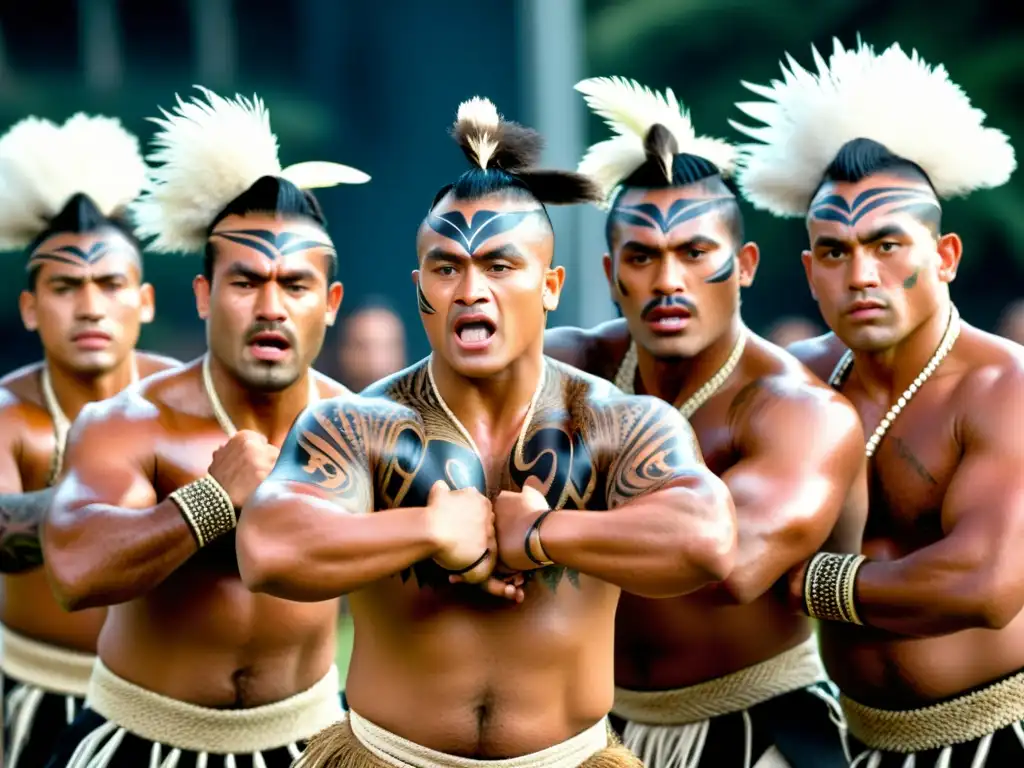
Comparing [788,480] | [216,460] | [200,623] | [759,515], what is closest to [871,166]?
[788,480]

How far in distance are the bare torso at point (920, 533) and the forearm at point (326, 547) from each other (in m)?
1.46

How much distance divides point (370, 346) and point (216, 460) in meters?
4.79

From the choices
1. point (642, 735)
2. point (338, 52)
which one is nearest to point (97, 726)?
point (642, 735)

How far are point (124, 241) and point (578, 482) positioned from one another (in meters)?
2.22

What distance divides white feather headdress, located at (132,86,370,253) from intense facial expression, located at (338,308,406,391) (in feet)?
14.4

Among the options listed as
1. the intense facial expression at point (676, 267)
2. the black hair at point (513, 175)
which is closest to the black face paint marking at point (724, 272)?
the intense facial expression at point (676, 267)

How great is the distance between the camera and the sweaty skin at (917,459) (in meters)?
3.62

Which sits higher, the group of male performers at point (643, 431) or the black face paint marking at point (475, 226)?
the black face paint marking at point (475, 226)

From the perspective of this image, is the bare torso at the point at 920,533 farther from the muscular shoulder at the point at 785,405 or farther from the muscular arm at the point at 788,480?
the muscular shoulder at the point at 785,405

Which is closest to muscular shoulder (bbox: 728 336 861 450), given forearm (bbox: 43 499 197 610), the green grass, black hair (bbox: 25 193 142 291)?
forearm (bbox: 43 499 197 610)

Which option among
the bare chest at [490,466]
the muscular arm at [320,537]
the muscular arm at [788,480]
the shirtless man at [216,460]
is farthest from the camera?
the shirtless man at [216,460]

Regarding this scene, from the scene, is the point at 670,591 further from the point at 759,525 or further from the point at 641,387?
the point at 641,387

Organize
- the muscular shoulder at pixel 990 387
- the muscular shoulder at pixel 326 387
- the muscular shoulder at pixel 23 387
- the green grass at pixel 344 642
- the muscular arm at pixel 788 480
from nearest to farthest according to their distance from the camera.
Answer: the muscular arm at pixel 788 480 < the muscular shoulder at pixel 990 387 < the muscular shoulder at pixel 326 387 < the muscular shoulder at pixel 23 387 < the green grass at pixel 344 642

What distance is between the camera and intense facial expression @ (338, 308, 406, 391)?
849 cm
